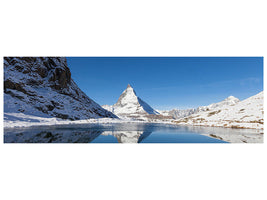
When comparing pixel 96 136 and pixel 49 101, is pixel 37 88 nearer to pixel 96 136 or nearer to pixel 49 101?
pixel 49 101

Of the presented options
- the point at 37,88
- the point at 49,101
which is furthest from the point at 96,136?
the point at 37,88

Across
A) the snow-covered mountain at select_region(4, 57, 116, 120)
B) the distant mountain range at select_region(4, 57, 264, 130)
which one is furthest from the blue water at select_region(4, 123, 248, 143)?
the snow-covered mountain at select_region(4, 57, 116, 120)

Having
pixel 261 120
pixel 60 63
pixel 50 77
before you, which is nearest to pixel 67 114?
pixel 50 77

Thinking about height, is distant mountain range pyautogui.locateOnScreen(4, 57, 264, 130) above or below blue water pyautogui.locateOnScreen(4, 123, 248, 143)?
above

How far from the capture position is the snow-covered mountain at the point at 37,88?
49062 millimetres

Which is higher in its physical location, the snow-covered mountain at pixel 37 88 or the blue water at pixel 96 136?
the snow-covered mountain at pixel 37 88

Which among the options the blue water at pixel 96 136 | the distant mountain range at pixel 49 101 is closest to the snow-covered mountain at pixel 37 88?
the distant mountain range at pixel 49 101

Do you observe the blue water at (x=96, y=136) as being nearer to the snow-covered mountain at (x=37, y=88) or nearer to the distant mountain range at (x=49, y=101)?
the distant mountain range at (x=49, y=101)

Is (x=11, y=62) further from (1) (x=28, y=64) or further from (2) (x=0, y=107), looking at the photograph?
(2) (x=0, y=107)

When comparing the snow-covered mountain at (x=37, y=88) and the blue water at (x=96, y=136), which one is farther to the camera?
the snow-covered mountain at (x=37, y=88)

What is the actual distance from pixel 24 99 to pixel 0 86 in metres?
30.3

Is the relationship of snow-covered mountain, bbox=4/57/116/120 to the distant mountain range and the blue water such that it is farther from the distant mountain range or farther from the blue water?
the blue water

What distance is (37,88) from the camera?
213 ft

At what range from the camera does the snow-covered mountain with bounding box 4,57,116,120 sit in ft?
161
